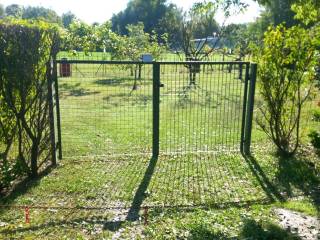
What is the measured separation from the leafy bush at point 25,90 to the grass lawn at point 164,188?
48cm

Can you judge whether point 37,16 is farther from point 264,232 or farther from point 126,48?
point 264,232

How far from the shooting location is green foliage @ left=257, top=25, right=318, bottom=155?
5957 millimetres

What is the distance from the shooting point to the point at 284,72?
6145 millimetres

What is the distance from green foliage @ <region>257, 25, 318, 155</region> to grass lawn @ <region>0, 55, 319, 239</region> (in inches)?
25.0

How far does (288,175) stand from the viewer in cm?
568

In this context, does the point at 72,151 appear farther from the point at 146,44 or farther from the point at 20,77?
the point at 146,44

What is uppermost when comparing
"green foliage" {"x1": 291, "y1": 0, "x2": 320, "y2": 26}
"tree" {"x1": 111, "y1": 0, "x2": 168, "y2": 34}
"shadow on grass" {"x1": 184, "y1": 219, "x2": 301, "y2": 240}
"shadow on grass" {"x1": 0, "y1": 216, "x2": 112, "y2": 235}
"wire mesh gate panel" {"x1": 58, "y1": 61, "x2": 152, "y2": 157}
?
"tree" {"x1": 111, "y1": 0, "x2": 168, "y2": 34}

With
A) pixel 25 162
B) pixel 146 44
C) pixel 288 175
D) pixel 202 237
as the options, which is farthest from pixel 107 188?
pixel 146 44

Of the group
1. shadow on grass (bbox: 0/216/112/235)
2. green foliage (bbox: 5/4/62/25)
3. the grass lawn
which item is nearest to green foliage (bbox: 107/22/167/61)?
green foliage (bbox: 5/4/62/25)

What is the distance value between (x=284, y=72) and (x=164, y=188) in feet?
9.88

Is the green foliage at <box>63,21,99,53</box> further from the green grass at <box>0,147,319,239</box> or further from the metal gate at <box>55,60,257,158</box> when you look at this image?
the green grass at <box>0,147,319,239</box>

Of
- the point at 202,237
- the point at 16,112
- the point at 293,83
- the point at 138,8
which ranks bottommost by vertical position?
the point at 202,237

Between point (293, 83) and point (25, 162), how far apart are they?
476 cm

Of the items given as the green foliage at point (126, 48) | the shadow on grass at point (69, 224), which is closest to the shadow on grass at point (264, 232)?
the shadow on grass at point (69, 224)
